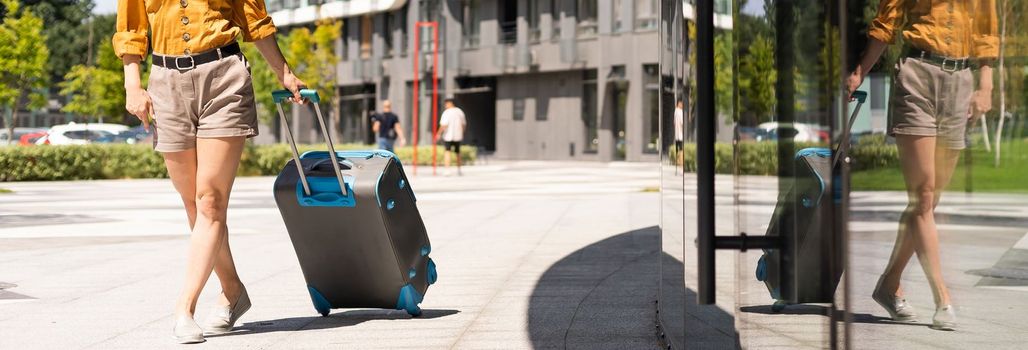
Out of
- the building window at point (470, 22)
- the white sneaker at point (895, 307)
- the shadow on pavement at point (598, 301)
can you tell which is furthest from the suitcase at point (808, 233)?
the building window at point (470, 22)

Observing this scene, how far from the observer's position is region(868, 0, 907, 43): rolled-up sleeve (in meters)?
2.07

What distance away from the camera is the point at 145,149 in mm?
26469

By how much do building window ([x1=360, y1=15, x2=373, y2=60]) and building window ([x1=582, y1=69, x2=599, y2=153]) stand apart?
1342cm

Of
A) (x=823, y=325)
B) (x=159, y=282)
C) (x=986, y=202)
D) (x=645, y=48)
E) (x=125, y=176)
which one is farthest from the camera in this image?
(x=645, y=48)

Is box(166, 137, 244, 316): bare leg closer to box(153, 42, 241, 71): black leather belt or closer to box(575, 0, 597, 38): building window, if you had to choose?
box(153, 42, 241, 71): black leather belt

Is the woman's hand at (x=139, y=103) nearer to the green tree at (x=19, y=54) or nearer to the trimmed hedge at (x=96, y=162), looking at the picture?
the trimmed hedge at (x=96, y=162)

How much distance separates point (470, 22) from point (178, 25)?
43548 millimetres

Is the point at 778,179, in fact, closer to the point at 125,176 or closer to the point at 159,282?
the point at 159,282

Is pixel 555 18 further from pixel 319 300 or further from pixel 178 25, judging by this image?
pixel 178 25

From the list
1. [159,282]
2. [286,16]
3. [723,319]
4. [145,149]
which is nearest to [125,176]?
[145,149]

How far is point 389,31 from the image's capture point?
5319 cm

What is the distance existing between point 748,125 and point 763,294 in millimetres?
332

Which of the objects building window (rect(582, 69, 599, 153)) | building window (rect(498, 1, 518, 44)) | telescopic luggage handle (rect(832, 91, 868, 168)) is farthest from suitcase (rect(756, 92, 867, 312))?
building window (rect(498, 1, 518, 44))

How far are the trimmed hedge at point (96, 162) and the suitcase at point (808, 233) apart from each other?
23.0m
